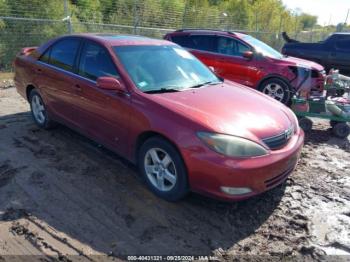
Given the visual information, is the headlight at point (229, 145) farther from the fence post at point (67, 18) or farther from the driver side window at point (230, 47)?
the fence post at point (67, 18)

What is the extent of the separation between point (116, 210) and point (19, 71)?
12.2 ft

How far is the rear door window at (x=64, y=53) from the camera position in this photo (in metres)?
4.78

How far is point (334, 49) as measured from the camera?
1150 cm

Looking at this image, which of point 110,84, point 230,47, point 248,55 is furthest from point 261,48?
point 110,84

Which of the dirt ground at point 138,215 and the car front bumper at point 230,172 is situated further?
the car front bumper at point 230,172

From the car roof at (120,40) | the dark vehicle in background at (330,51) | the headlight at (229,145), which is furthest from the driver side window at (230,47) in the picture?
the headlight at (229,145)

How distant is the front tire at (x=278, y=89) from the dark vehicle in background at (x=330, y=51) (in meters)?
4.58

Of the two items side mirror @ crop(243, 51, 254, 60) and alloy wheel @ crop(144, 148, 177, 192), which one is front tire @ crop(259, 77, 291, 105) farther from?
alloy wheel @ crop(144, 148, 177, 192)

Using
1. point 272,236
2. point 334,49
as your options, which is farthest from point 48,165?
point 334,49

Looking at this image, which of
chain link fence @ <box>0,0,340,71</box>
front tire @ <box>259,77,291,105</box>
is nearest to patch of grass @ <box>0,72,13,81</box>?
chain link fence @ <box>0,0,340,71</box>

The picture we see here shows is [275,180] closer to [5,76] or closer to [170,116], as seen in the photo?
[170,116]

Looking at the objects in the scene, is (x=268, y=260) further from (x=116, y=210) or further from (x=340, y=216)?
(x=116, y=210)

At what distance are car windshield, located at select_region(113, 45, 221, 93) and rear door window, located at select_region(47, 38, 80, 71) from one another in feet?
2.79

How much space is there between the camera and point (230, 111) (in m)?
3.66
